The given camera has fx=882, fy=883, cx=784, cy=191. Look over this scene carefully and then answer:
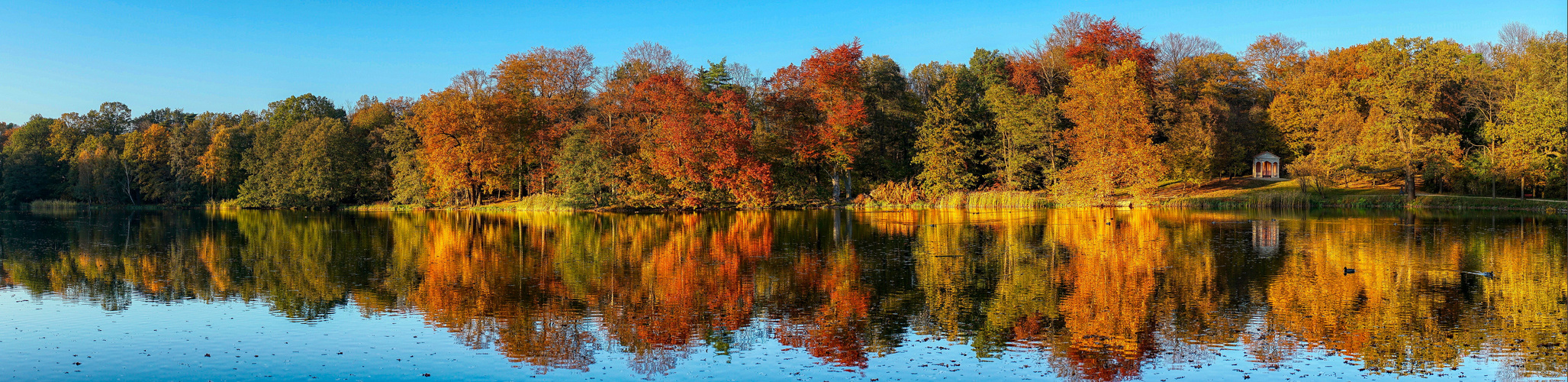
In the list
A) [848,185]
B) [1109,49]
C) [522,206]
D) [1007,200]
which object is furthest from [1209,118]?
[522,206]

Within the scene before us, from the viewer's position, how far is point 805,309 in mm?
11367

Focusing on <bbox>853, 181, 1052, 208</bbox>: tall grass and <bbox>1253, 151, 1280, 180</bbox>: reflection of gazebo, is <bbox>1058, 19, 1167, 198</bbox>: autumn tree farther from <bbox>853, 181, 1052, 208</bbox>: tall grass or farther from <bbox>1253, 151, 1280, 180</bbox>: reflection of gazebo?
<bbox>1253, 151, 1280, 180</bbox>: reflection of gazebo

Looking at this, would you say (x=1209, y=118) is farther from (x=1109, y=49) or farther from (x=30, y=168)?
(x=30, y=168)

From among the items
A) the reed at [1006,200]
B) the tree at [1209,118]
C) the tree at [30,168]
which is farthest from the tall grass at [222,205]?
the tree at [1209,118]

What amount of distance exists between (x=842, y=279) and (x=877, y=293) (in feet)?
5.30

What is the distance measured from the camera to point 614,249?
2078cm

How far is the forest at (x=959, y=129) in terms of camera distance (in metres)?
43.4

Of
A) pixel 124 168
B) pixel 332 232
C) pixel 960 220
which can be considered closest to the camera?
pixel 332 232

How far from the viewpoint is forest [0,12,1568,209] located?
43438 millimetres

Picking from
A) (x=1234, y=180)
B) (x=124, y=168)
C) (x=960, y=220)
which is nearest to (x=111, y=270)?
(x=960, y=220)

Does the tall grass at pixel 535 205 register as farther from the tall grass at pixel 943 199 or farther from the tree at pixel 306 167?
the tall grass at pixel 943 199

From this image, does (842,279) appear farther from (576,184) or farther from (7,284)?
(576,184)

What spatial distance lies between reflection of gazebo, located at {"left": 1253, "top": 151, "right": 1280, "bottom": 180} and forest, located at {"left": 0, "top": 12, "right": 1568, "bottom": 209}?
84 cm

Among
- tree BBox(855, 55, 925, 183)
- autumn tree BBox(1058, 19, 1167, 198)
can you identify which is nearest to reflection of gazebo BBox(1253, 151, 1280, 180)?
autumn tree BBox(1058, 19, 1167, 198)
